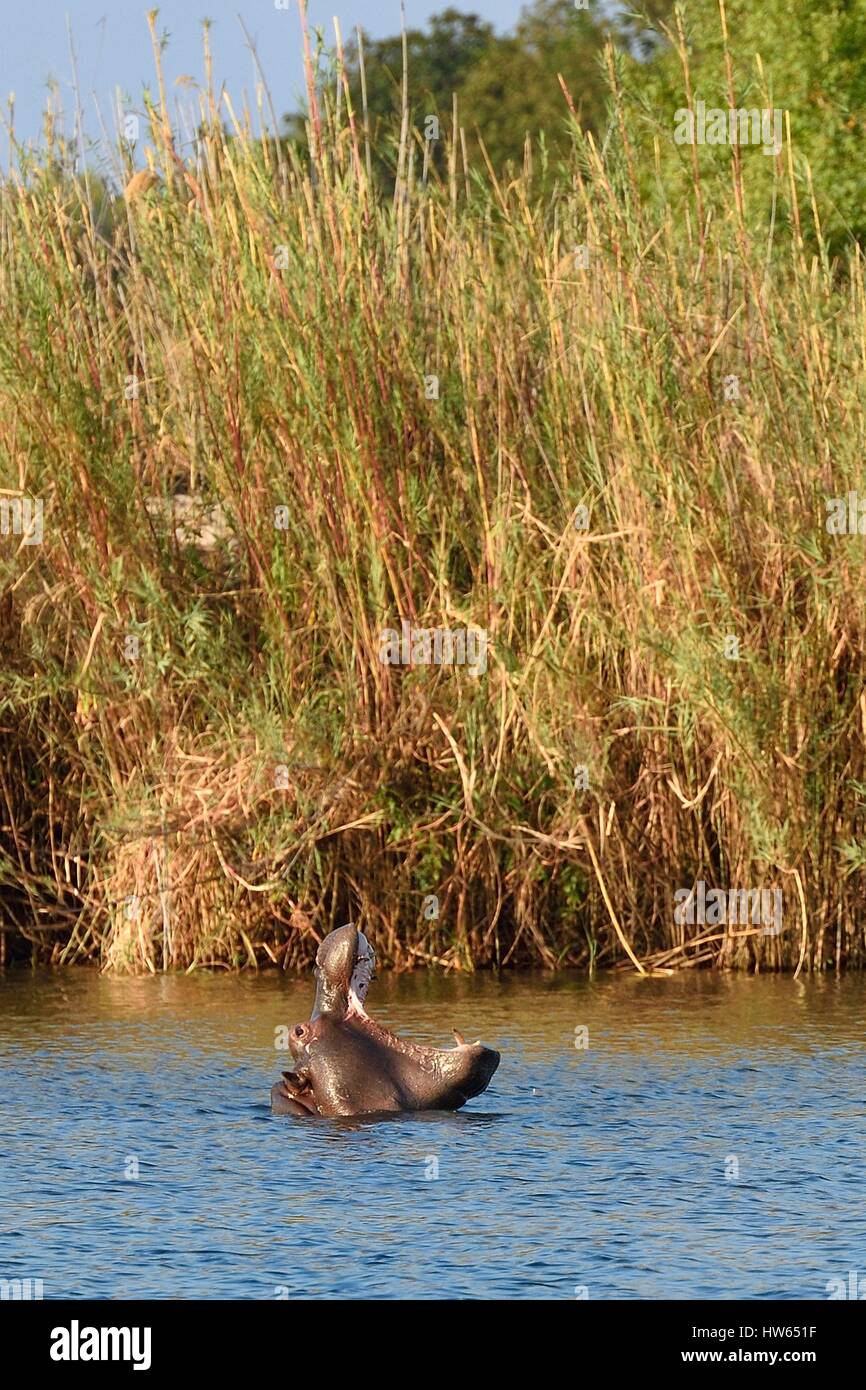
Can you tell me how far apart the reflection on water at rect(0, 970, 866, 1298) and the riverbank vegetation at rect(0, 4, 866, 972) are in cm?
58

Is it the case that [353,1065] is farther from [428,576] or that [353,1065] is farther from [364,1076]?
[428,576]

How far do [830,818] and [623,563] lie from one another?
4.14 feet

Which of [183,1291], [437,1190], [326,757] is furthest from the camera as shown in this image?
[326,757]

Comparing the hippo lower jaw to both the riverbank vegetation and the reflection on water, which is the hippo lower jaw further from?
the riverbank vegetation

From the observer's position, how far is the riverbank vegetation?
8.99 metres

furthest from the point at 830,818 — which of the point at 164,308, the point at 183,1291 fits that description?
the point at 183,1291

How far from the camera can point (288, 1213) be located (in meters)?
5.79

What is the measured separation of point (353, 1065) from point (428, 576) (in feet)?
9.56

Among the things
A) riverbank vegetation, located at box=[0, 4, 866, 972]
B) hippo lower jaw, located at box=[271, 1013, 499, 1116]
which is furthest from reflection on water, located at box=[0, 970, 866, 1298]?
riverbank vegetation, located at box=[0, 4, 866, 972]

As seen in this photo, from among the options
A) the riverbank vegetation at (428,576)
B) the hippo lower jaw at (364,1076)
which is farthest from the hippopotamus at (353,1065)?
the riverbank vegetation at (428,576)

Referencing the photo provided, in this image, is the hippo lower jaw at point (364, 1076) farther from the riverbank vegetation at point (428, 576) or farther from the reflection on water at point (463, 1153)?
the riverbank vegetation at point (428, 576)

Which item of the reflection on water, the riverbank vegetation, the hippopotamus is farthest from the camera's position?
the riverbank vegetation

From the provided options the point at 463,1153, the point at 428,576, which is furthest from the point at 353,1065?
the point at 428,576

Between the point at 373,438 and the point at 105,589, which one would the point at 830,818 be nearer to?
the point at 373,438
